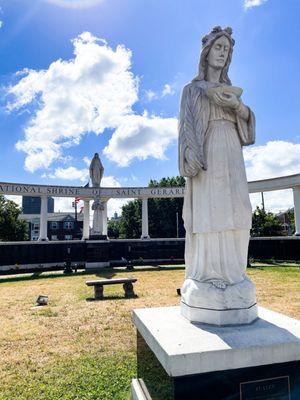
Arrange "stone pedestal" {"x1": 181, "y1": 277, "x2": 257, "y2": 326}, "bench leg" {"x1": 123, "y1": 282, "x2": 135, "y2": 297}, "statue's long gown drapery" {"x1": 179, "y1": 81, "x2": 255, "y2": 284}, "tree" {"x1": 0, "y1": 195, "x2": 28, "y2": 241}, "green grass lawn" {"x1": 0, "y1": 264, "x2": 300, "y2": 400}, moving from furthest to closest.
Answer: "tree" {"x1": 0, "y1": 195, "x2": 28, "y2": 241} → "bench leg" {"x1": 123, "y1": 282, "x2": 135, "y2": 297} → "green grass lawn" {"x1": 0, "y1": 264, "x2": 300, "y2": 400} → "statue's long gown drapery" {"x1": 179, "y1": 81, "x2": 255, "y2": 284} → "stone pedestal" {"x1": 181, "y1": 277, "x2": 257, "y2": 326}

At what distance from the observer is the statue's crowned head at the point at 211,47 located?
11.7 ft

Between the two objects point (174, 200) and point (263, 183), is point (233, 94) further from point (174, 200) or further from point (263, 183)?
point (174, 200)

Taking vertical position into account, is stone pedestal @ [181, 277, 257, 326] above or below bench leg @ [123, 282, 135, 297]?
above

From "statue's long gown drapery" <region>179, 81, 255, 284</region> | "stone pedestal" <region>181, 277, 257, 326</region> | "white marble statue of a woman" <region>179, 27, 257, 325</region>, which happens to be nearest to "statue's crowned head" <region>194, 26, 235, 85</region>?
"white marble statue of a woman" <region>179, 27, 257, 325</region>

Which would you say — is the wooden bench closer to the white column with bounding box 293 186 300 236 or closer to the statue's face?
the statue's face

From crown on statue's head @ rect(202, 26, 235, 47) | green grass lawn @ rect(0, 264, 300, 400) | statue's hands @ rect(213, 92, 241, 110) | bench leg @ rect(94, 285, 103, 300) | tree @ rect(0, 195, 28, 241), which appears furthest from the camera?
tree @ rect(0, 195, 28, 241)

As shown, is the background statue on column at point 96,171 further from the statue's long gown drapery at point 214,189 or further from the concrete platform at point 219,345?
the concrete platform at point 219,345

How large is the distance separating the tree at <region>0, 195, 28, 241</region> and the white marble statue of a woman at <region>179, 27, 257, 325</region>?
36.7 metres

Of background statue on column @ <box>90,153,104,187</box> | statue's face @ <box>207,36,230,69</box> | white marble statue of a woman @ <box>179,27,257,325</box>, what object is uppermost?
background statue on column @ <box>90,153,104,187</box>

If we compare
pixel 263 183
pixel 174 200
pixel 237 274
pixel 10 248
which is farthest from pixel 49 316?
pixel 174 200

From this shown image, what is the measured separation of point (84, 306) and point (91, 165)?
15.0 metres

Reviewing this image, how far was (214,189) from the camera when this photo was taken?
11.0 feet

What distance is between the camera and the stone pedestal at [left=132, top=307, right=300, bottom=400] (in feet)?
7.90

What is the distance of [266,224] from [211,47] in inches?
1427
